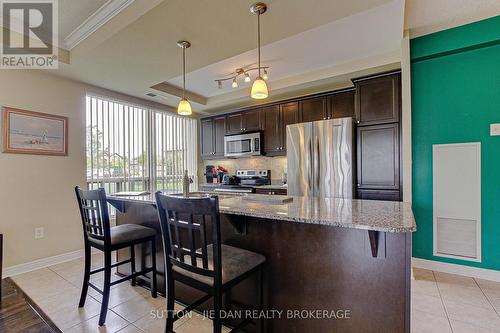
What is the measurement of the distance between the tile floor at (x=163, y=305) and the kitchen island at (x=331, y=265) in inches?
25.5

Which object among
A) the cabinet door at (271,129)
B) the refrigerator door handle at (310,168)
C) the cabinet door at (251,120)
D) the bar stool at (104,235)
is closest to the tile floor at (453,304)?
the refrigerator door handle at (310,168)

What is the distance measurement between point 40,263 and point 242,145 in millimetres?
3311

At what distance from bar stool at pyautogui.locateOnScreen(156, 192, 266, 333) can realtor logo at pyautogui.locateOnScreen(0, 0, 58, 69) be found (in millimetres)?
2425

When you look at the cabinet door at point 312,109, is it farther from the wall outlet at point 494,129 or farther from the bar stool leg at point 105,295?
the bar stool leg at point 105,295

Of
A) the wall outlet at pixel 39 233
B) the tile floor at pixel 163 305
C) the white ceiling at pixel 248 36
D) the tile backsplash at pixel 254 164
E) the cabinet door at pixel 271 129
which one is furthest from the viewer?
the tile backsplash at pixel 254 164

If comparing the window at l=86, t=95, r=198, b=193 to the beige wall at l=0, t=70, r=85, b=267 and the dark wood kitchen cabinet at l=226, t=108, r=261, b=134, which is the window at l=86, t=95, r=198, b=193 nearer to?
the beige wall at l=0, t=70, r=85, b=267

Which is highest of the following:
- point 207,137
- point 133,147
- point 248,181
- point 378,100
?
point 378,100

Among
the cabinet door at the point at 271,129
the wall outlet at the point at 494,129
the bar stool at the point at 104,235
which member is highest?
the cabinet door at the point at 271,129

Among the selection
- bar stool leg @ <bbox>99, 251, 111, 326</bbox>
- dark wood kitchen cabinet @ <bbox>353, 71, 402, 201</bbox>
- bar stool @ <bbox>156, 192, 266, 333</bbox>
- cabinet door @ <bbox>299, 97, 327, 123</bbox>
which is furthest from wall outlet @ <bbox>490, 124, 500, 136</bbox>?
bar stool leg @ <bbox>99, 251, 111, 326</bbox>

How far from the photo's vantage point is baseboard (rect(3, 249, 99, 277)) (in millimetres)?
2752

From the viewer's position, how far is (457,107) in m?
2.77

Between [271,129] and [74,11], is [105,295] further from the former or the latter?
[271,129]

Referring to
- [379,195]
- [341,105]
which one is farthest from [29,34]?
[379,195]

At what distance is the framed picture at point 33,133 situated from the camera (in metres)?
2.81
